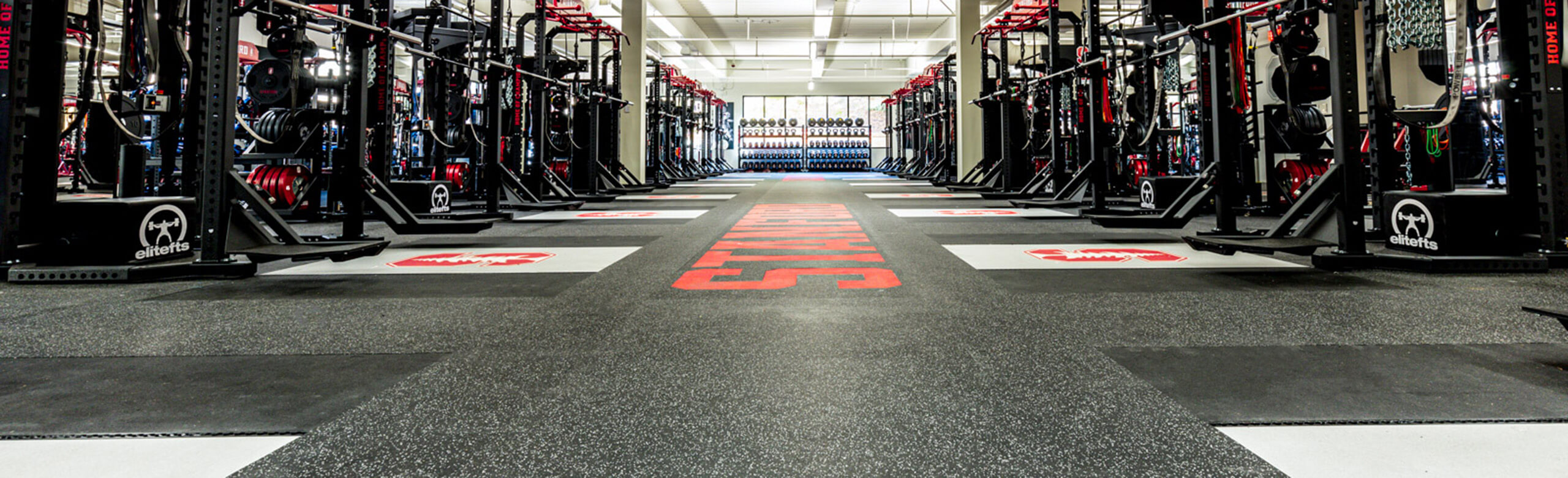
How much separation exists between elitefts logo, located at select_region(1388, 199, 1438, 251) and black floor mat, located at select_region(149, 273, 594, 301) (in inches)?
131

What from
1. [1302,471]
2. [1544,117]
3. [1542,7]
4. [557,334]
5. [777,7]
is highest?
[777,7]

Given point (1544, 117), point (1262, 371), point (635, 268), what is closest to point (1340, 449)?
point (1262, 371)

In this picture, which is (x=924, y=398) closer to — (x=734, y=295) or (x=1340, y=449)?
(x=1340, y=449)

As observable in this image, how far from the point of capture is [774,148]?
2512 centimetres

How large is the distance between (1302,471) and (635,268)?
8.18 feet

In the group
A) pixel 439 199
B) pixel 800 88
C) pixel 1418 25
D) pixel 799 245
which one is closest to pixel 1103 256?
pixel 799 245

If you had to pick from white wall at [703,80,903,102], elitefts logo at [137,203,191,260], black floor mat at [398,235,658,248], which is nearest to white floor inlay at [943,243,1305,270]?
black floor mat at [398,235,658,248]

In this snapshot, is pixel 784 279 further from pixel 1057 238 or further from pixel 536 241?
pixel 1057 238

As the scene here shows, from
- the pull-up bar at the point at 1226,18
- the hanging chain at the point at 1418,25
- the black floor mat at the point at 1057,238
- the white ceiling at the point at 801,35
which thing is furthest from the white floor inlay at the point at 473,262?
the white ceiling at the point at 801,35

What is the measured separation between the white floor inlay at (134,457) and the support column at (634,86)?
11.7m

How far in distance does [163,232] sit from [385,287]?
1.15m

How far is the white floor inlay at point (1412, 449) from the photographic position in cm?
100

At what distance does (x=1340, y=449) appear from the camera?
1.07 metres

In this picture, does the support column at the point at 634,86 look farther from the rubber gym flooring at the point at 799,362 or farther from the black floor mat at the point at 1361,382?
the black floor mat at the point at 1361,382
